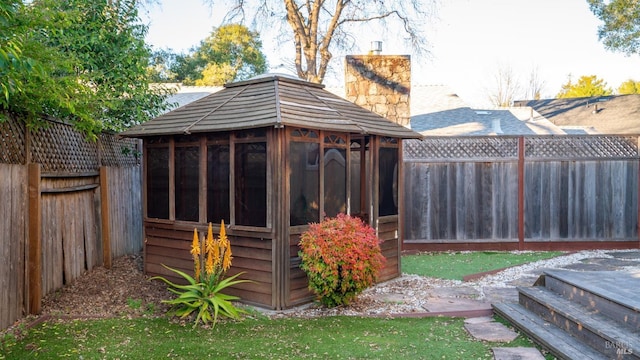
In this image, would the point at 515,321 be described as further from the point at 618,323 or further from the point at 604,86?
the point at 604,86

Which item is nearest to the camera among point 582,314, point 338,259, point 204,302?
point 582,314

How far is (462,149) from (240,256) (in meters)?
5.37

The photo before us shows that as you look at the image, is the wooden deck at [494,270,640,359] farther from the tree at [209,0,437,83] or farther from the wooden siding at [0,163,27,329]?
the tree at [209,0,437,83]

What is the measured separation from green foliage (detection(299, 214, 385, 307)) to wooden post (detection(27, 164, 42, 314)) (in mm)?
2702

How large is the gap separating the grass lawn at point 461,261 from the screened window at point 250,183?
3.05 meters

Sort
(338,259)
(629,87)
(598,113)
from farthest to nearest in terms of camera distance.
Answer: (629,87) < (598,113) < (338,259)

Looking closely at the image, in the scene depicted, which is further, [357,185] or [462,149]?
[462,149]

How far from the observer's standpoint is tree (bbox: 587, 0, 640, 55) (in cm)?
1479

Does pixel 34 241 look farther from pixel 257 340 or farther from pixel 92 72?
pixel 92 72

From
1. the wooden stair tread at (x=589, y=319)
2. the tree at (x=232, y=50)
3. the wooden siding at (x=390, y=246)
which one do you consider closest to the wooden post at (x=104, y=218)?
the wooden siding at (x=390, y=246)

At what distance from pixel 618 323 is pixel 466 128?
34.8ft

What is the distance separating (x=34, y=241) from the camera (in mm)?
5090

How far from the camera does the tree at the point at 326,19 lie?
15.5 m

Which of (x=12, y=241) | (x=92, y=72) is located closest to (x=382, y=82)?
(x=92, y=72)
